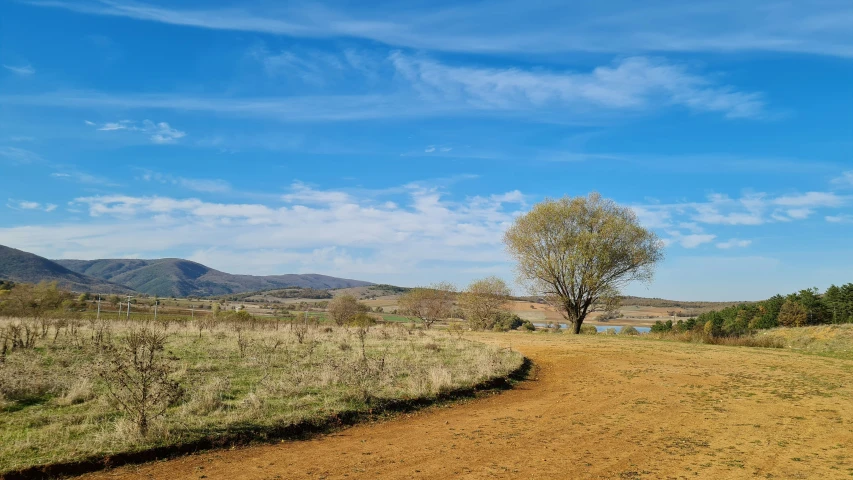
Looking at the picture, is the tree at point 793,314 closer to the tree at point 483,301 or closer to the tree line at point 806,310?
the tree line at point 806,310

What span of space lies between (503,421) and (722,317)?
68.3m

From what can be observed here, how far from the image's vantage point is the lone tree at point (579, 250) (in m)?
37.3

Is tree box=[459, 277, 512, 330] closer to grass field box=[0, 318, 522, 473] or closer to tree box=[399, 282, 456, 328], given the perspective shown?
tree box=[399, 282, 456, 328]

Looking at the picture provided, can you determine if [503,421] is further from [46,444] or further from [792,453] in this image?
[46,444]

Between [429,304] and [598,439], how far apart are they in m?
58.6

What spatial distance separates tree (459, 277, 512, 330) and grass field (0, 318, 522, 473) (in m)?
42.4

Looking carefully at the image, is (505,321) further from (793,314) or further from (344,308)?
(793,314)

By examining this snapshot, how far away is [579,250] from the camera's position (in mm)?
37250

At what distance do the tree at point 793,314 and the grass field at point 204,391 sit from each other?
38.8 metres

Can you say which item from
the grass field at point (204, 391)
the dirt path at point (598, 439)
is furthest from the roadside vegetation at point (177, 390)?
the dirt path at point (598, 439)

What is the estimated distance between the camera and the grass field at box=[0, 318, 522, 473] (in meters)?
8.07

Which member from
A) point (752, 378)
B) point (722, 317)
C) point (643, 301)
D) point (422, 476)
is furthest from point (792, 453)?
point (643, 301)

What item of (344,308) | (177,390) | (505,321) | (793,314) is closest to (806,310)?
(793,314)

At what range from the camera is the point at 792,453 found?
8.21m
